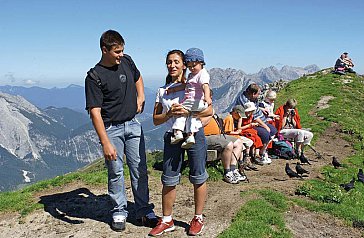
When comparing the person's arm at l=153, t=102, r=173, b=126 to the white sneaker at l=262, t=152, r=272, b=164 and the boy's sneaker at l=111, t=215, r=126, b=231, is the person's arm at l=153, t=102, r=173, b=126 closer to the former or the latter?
the boy's sneaker at l=111, t=215, r=126, b=231

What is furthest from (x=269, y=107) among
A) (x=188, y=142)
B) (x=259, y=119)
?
(x=188, y=142)

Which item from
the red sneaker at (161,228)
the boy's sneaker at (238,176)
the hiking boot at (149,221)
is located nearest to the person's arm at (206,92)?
the red sneaker at (161,228)

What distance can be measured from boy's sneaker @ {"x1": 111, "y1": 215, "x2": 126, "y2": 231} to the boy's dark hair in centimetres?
→ 377

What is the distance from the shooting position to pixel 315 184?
1197 cm

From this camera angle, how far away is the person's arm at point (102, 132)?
7.05 m

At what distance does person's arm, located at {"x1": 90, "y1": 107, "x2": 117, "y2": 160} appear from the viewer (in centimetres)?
705

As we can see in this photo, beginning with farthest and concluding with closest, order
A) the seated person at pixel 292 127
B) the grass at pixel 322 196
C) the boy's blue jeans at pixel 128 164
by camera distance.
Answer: the seated person at pixel 292 127 < the grass at pixel 322 196 < the boy's blue jeans at pixel 128 164

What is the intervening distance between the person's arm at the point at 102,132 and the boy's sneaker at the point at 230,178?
17.9 ft

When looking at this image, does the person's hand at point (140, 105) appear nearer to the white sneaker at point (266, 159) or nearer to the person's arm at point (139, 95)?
the person's arm at point (139, 95)

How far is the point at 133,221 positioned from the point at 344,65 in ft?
126

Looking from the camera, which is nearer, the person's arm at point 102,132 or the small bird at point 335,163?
the person's arm at point 102,132

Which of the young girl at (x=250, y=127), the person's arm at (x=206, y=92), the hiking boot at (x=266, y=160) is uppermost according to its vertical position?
the person's arm at (x=206, y=92)

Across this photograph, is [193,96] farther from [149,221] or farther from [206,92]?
[149,221]

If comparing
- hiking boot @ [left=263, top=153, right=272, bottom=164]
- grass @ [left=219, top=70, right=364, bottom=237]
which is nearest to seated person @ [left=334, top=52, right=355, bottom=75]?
grass @ [left=219, top=70, right=364, bottom=237]
